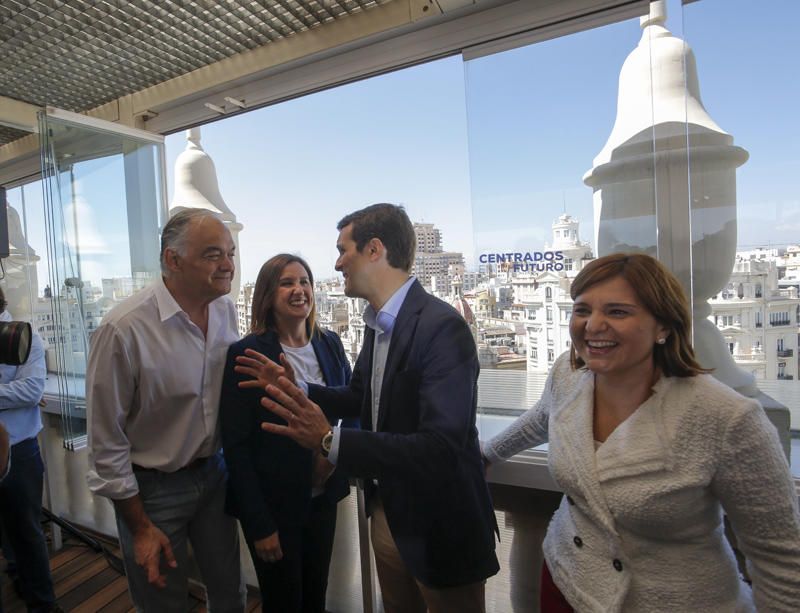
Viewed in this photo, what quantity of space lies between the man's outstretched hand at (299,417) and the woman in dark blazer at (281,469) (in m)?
0.18

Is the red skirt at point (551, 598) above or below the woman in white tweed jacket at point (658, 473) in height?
below

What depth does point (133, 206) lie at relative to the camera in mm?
2346

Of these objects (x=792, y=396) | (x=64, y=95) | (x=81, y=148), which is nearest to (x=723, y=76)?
(x=792, y=396)

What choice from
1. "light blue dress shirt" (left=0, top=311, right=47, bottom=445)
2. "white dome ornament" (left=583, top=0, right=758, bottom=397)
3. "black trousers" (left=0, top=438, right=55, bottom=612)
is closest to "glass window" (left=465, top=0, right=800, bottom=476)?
"white dome ornament" (left=583, top=0, right=758, bottom=397)

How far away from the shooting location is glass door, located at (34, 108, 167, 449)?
2016 millimetres

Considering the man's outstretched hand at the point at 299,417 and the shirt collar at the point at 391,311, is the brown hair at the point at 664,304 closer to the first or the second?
the shirt collar at the point at 391,311

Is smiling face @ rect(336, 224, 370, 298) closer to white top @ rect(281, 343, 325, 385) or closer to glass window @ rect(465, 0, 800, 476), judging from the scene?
white top @ rect(281, 343, 325, 385)

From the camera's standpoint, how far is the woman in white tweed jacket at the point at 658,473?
813 mm

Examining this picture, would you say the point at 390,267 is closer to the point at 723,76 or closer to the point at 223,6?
the point at 723,76

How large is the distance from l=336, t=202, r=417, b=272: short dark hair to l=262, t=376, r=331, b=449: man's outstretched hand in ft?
1.38

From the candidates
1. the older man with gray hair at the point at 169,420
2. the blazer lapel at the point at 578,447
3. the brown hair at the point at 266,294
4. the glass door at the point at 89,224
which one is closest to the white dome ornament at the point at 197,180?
the glass door at the point at 89,224

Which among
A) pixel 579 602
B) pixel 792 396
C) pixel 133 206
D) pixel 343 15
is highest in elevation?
pixel 343 15

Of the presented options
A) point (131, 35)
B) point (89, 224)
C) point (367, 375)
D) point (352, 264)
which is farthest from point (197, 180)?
point (367, 375)

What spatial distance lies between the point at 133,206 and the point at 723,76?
8.36ft
